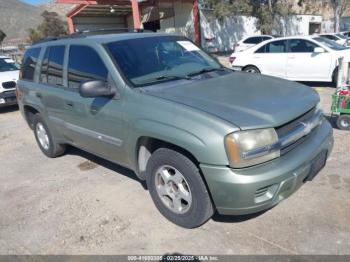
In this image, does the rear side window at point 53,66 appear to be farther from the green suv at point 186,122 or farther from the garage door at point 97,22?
the garage door at point 97,22

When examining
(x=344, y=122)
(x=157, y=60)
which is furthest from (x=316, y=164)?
(x=344, y=122)

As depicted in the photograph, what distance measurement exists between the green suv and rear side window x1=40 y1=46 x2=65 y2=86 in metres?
0.03

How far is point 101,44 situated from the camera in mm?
3922

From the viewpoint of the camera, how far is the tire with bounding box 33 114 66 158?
5367mm

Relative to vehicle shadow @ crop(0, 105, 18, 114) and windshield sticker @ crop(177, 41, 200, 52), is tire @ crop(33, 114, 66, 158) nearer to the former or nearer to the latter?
windshield sticker @ crop(177, 41, 200, 52)

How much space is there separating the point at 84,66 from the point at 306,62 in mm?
7198

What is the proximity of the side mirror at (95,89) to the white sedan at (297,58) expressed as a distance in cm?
731

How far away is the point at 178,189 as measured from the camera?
3307 mm

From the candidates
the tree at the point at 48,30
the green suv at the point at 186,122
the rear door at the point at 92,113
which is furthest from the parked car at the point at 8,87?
the tree at the point at 48,30

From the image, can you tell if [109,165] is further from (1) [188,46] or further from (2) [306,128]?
(2) [306,128]

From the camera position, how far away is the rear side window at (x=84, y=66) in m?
3.85

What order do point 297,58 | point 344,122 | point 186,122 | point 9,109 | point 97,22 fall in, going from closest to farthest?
point 186,122, point 344,122, point 297,58, point 9,109, point 97,22

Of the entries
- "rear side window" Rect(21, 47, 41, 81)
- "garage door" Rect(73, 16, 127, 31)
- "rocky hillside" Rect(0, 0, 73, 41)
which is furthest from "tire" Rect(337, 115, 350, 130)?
"rocky hillside" Rect(0, 0, 73, 41)

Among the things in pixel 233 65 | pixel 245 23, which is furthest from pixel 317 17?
pixel 233 65
